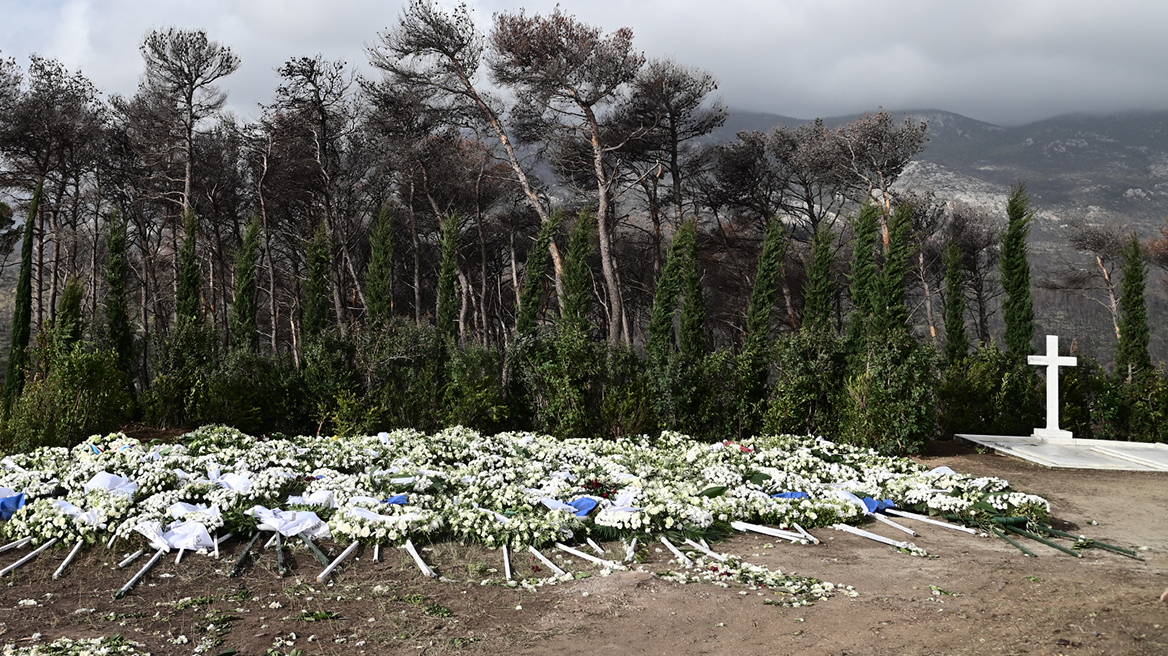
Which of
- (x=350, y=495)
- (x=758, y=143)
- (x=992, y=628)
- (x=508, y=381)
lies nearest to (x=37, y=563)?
(x=350, y=495)

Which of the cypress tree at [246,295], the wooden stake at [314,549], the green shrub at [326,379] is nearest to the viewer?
the wooden stake at [314,549]

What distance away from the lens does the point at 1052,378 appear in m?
10.7

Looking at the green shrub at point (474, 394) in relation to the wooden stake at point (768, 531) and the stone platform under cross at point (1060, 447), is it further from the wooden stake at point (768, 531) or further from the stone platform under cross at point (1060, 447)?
the stone platform under cross at point (1060, 447)

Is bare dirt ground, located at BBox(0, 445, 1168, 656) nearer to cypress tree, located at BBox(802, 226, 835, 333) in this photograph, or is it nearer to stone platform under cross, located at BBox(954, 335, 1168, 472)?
stone platform under cross, located at BBox(954, 335, 1168, 472)

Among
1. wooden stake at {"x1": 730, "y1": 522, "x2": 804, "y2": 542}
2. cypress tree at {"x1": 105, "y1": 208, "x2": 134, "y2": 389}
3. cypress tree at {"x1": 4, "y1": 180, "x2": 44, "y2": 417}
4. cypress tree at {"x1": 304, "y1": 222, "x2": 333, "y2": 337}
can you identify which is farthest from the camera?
cypress tree at {"x1": 304, "y1": 222, "x2": 333, "y2": 337}

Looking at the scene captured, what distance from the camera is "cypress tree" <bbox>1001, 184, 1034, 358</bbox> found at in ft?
45.8

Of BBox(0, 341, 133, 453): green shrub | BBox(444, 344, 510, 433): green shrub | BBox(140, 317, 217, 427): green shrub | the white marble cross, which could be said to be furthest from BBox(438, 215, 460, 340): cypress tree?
the white marble cross

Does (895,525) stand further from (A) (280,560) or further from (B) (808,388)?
(B) (808,388)

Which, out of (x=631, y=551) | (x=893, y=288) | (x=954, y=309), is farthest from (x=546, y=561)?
(x=954, y=309)

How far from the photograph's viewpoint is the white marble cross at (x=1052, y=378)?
10.5 metres

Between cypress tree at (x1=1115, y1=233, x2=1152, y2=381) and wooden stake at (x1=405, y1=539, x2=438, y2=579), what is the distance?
13.3 m

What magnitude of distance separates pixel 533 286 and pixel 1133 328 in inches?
410

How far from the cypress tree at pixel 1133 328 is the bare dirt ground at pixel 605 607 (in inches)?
417

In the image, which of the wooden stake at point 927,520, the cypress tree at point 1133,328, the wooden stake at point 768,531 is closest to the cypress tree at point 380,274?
the wooden stake at point 768,531
